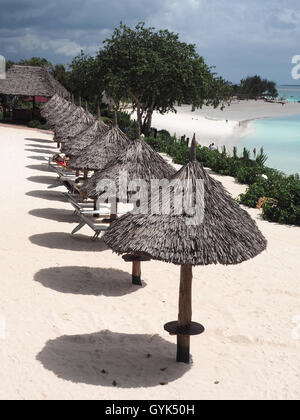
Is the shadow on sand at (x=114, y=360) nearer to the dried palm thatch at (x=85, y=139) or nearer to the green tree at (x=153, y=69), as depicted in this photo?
the dried palm thatch at (x=85, y=139)

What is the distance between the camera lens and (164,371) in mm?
7469

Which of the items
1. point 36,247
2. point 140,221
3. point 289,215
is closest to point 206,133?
point 289,215

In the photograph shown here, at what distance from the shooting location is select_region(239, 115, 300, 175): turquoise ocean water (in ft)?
127

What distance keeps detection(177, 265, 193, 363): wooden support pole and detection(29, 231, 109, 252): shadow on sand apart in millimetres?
5253

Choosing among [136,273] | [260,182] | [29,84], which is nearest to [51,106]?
[29,84]

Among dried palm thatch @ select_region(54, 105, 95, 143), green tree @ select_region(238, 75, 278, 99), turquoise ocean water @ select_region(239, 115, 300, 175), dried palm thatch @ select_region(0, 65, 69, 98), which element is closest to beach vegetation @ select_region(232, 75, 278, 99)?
green tree @ select_region(238, 75, 278, 99)

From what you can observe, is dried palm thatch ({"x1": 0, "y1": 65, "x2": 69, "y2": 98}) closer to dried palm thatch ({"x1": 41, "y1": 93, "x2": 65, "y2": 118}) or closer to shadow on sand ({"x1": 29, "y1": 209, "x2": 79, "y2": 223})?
dried palm thatch ({"x1": 41, "y1": 93, "x2": 65, "y2": 118})

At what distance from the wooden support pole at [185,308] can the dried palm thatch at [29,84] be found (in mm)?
34903

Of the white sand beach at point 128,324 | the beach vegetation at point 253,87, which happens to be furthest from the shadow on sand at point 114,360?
the beach vegetation at point 253,87

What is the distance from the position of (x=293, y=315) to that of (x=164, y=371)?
3102 mm

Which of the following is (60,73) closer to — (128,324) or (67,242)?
(67,242)

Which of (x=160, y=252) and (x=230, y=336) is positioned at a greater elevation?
(x=160, y=252)

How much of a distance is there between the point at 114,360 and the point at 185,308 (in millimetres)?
1270
